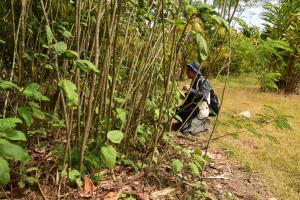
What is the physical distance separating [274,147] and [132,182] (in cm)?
219

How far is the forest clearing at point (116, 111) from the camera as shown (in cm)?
182

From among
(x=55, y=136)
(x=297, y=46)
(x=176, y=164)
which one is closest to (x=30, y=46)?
(x=55, y=136)

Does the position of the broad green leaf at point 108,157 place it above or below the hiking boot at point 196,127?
above

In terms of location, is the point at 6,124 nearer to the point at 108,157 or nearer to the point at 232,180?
the point at 108,157

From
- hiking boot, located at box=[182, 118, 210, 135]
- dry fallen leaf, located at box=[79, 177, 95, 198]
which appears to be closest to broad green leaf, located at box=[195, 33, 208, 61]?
dry fallen leaf, located at box=[79, 177, 95, 198]

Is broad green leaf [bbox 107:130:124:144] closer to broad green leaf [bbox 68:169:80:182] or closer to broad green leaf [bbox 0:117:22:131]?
broad green leaf [bbox 68:169:80:182]

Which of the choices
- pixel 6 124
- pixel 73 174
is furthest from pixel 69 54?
pixel 73 174

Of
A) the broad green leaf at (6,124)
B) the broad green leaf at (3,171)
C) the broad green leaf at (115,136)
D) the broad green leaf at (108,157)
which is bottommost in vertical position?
the broad green leaf at (108,157)

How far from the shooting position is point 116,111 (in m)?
2.27

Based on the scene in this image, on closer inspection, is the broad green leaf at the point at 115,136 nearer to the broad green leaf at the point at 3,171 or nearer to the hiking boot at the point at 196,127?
the broad green leaf at the point at 3,171

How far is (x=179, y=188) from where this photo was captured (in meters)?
2.45

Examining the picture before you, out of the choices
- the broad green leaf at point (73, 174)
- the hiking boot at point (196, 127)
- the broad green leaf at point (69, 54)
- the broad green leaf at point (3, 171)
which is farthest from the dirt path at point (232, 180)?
the broad green leaf at point (3, 171)

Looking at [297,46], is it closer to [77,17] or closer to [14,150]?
[77,17]

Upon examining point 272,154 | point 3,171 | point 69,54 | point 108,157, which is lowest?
point 272,154
